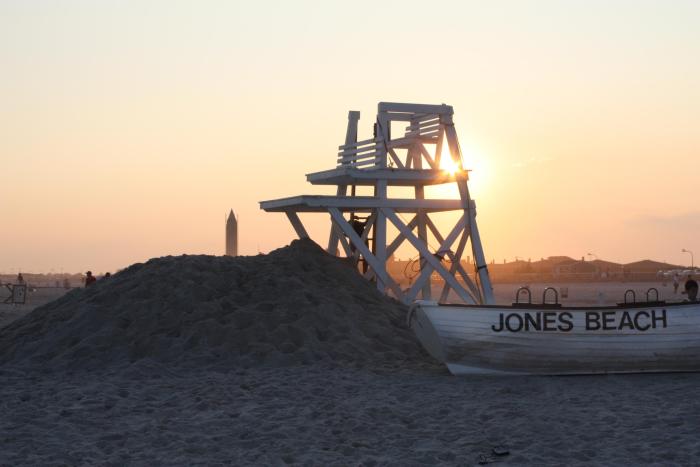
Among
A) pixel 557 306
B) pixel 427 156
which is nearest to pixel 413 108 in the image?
pixel 427 156

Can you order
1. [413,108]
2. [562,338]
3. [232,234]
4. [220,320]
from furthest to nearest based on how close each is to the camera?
[232,234], [413,108], [220,320], [562,338]

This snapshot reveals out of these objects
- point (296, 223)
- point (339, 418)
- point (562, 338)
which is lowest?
point (339, 418)

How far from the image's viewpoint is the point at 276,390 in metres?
14.2

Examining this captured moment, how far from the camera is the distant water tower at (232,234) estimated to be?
149000mm

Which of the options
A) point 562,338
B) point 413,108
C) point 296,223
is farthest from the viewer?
point 296,223

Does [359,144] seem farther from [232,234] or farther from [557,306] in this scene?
[232,234]

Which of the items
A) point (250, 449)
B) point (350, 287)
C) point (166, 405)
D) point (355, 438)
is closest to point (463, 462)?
point (355, 438)

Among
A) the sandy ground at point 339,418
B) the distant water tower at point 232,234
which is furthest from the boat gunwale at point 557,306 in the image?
the distant water tower at point 232,234

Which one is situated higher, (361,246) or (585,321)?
(361,246)

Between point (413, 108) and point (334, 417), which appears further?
point (413, 108)

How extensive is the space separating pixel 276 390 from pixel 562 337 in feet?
16.1

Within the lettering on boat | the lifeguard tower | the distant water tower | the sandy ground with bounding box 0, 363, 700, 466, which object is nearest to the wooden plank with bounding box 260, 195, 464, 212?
the lifeguard tower

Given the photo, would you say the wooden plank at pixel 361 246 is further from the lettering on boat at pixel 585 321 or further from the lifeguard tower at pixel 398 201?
the lettering on boat at pixel 585 321

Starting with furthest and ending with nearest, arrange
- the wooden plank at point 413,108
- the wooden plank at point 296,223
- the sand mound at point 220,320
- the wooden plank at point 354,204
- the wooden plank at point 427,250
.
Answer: the wooden plank at point 296,223
the wooden plank at point 413,108
the wooden plank at point 427,250
the wooden plank at point 354,204
the sand mound at point 220,320
